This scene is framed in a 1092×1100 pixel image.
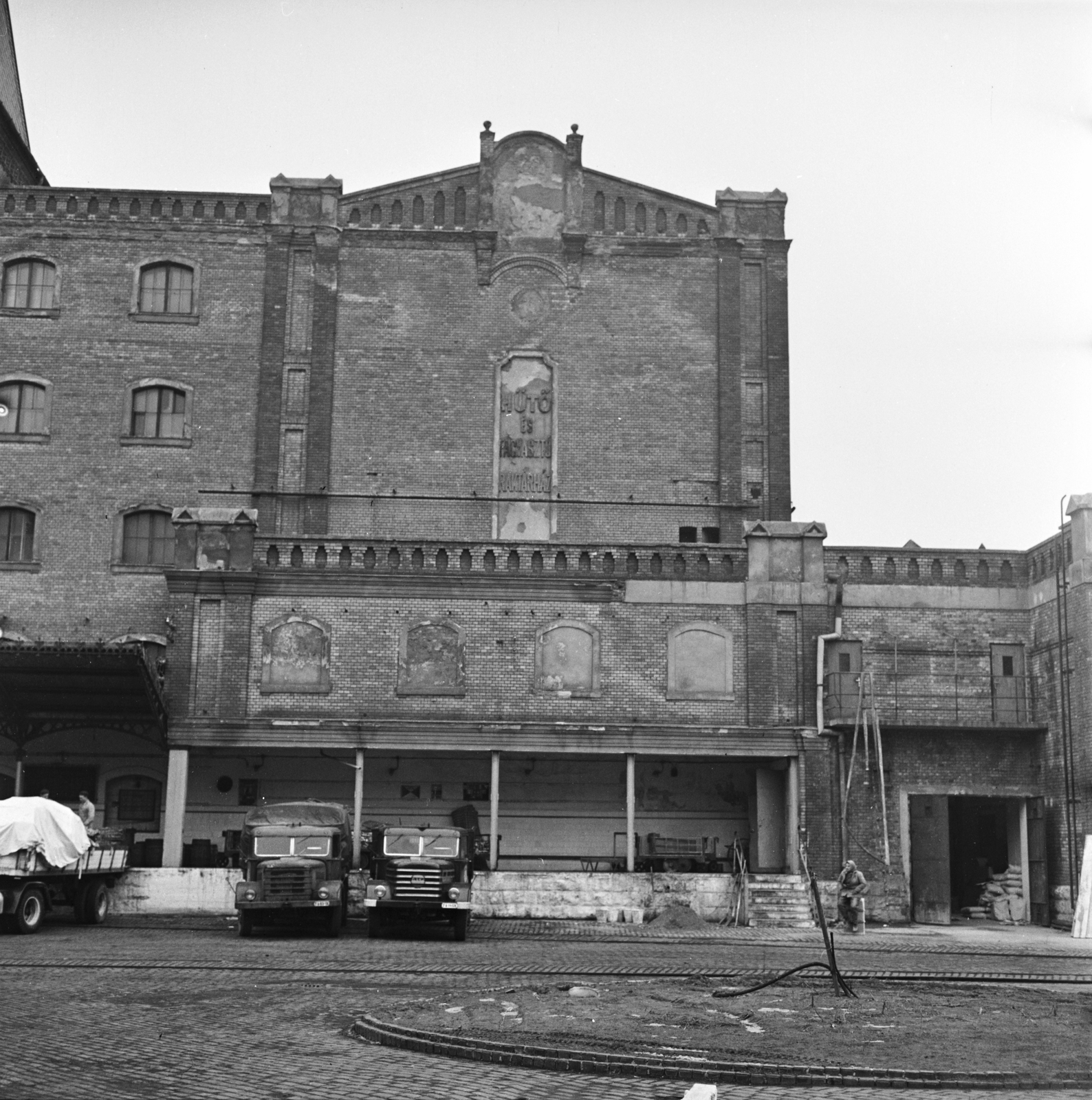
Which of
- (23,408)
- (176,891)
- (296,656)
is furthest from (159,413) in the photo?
(176,891)

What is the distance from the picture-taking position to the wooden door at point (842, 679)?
1264 inches

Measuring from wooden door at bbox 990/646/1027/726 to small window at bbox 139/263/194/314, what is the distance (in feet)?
68.6

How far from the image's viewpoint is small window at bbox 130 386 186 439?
3750 cm

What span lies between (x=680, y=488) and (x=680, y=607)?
200 inches

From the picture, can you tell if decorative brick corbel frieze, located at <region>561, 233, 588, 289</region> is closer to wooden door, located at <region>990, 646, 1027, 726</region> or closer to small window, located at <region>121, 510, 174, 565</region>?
small window, located at <region>121, 510, 174, 565</region>

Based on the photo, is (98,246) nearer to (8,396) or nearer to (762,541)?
(8,396)

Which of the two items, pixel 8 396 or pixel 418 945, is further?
pixel 8 396

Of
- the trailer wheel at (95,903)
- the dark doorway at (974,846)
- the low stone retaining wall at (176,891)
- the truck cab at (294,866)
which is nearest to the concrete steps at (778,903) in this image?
the dark doorway at (974,846)

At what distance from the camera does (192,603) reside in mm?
32469

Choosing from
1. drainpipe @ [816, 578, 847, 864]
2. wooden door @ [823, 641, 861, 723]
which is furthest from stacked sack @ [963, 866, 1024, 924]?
wooden door @ [823, 641, 861, 723]

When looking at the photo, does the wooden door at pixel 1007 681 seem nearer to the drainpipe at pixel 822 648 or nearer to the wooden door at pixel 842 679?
the wooden door at pixel 842 679

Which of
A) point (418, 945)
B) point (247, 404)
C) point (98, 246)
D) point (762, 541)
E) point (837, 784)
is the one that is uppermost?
point (98, 246)

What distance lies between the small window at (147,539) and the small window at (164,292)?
17.3 ft

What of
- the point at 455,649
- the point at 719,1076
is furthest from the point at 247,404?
the point at 719,1076
